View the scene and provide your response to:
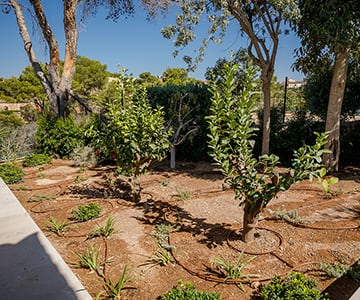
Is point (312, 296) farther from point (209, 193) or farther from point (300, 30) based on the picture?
point (300, 30)

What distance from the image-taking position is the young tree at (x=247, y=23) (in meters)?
3.96

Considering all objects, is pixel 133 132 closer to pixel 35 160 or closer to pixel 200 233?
pixel 200 233

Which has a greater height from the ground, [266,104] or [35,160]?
[266,104]

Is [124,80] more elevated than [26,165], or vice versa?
[124,80]

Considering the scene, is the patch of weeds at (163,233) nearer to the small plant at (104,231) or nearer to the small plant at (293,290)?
the small plant at (104,231)

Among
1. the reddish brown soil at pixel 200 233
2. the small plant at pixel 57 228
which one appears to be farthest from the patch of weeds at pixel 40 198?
the small plant at pixel 57 228

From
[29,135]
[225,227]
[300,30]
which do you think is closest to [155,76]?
[29,135]

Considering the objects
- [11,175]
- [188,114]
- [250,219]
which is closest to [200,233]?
[250,219]

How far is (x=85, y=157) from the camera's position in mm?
6285

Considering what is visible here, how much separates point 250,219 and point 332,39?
3.00m

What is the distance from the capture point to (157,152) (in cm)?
364

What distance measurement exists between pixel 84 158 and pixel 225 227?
4345mm

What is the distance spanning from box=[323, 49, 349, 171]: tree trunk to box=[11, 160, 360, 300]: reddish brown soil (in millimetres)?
490

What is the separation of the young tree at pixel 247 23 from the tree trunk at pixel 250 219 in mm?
2840
